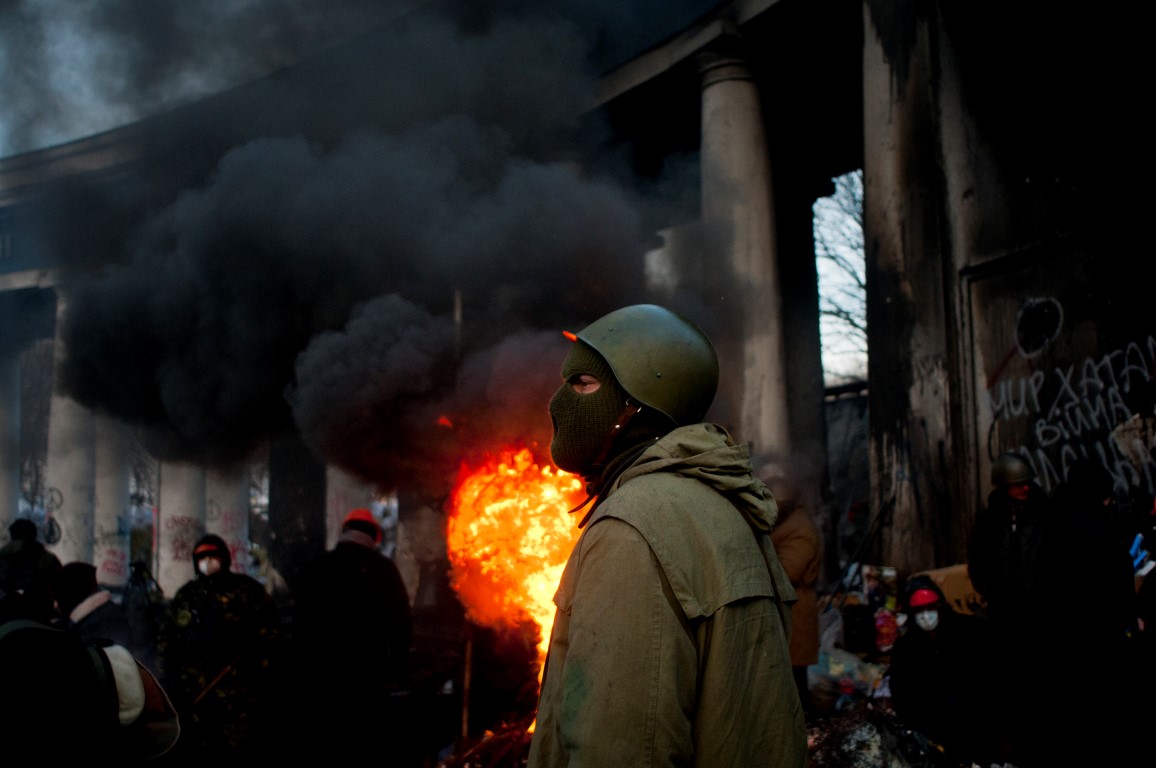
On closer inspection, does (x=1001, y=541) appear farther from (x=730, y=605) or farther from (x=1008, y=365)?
(x=730, y=605)

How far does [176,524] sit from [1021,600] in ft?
55.8

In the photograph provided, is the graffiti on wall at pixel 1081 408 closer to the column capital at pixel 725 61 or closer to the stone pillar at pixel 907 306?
the stone pillar at pixel 907 306

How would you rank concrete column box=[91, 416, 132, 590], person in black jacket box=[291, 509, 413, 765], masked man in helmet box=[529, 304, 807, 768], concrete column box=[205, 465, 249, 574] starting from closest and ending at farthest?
masked man in helmet box=[529, 304, 807, 768] → person in black jacket box=[291, 509, 413, 765] → concrete column box=[205, 465, 249, 574] → concrete column box=[91, 416, 132, 590]

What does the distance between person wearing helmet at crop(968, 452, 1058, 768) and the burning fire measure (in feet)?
8.07

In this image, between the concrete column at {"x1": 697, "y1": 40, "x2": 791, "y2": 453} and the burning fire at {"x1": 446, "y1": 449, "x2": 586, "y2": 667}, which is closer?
the burning fire at {"x1": 446, "y1": 449, "x2": 586, "y2": 667}

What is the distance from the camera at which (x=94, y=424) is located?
62.4 feet

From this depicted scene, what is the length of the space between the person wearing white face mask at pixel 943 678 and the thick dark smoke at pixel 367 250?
329 centimetres

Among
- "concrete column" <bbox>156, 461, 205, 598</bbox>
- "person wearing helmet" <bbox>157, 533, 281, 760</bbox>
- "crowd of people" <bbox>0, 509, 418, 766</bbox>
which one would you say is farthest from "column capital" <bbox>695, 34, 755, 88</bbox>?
"concrete column" <bbox>156, 461, 205, 598</bbox>

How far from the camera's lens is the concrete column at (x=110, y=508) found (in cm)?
1877

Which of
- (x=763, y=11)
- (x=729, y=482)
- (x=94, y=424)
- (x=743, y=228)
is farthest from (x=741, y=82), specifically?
(x=94, y=424)

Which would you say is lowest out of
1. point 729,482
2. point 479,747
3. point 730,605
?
point 479,747

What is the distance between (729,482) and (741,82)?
9953 mm

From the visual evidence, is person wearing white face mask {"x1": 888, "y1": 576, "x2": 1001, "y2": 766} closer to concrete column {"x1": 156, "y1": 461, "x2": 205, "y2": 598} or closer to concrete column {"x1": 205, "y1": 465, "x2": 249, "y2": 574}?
concrete column {"x1": 205, "y1": 465, "x2": 249, "y2": 574}

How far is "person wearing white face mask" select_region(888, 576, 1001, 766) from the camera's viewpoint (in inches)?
Result: 175
